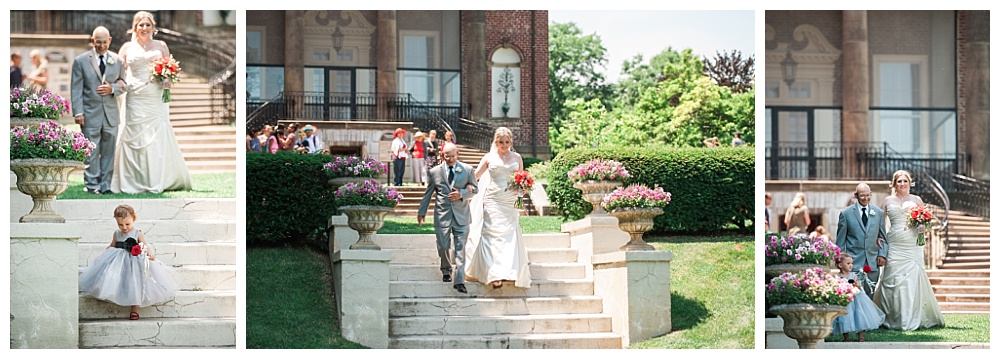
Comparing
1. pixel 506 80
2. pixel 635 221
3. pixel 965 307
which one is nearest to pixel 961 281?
pixel 965 307

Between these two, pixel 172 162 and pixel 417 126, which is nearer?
pixel 172 162

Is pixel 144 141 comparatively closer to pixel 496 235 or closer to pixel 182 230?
pixel 182 230

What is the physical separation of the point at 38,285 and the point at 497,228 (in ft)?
14.0

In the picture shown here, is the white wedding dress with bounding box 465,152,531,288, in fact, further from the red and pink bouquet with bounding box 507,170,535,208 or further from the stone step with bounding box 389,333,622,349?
the stone step with bounding box 389,333,622,349

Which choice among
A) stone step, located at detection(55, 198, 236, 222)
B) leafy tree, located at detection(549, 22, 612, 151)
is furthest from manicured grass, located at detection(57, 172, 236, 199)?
leafy tree, located at detection(549, 22, 612, 151)

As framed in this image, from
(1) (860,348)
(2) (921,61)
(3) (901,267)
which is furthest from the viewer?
(2) (921,61)

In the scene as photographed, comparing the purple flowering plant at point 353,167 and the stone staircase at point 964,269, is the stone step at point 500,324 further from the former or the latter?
the stone staircase at point 964,269

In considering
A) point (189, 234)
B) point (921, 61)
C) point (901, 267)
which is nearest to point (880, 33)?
point (921, 61)

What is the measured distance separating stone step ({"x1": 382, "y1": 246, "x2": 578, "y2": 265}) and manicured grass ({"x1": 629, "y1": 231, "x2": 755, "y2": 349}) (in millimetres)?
1097

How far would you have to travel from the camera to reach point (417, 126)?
1992 cm

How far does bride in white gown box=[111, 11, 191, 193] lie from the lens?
43.7 feet

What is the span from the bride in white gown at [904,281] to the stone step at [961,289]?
3.82m
